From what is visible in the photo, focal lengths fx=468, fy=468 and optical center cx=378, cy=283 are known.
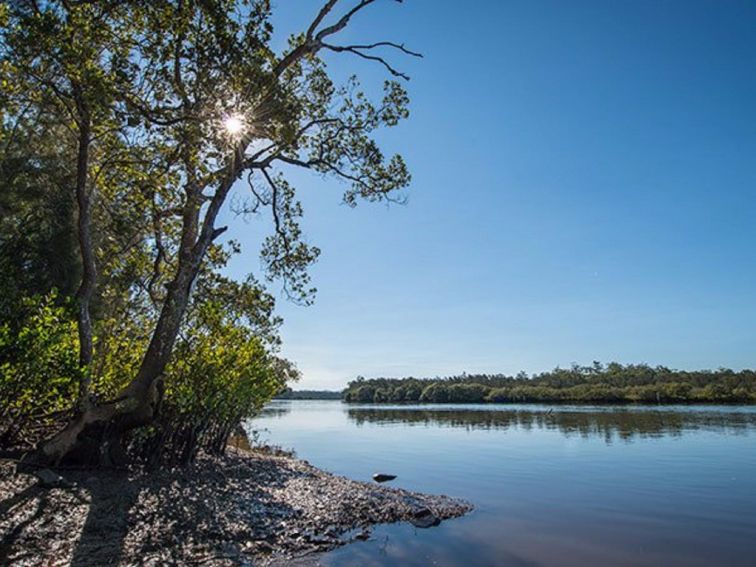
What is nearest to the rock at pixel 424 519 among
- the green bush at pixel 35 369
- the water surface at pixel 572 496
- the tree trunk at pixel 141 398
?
the water surface at pixel 572 496

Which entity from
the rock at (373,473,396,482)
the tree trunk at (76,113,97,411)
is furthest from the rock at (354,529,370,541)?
the rock at (373,473,396,482)

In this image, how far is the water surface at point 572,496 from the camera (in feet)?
31.8

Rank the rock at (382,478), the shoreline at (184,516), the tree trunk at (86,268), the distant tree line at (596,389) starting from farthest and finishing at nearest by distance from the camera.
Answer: the distant tree line at (596,389), the rock at (382,478), the tree trunk at (86,268), the shoreline at (184,516)

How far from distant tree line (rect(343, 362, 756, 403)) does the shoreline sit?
294 feet

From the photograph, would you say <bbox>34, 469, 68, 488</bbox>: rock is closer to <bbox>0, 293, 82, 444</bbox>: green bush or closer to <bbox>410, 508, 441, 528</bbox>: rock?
<bbox>0, 293, 82, 444</bbox>: green bush

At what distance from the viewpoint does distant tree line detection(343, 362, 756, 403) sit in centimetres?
8438

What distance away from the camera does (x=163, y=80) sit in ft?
37.2

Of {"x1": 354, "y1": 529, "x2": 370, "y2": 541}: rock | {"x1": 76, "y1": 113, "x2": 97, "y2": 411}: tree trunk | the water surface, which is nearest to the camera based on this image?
{"x1": 354, "y1": 529, "x2": 370, "y2": 541}: rock

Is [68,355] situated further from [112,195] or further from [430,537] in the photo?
[430,537]

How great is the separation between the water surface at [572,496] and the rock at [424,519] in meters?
0.35

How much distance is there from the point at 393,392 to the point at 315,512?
153 meters

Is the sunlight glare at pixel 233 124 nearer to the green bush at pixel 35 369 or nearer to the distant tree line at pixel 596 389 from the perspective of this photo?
the green bush at pixel 35 369

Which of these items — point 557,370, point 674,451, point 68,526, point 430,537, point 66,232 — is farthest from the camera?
point 557,370

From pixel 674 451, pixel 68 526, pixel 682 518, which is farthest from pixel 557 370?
pixel 68 526
